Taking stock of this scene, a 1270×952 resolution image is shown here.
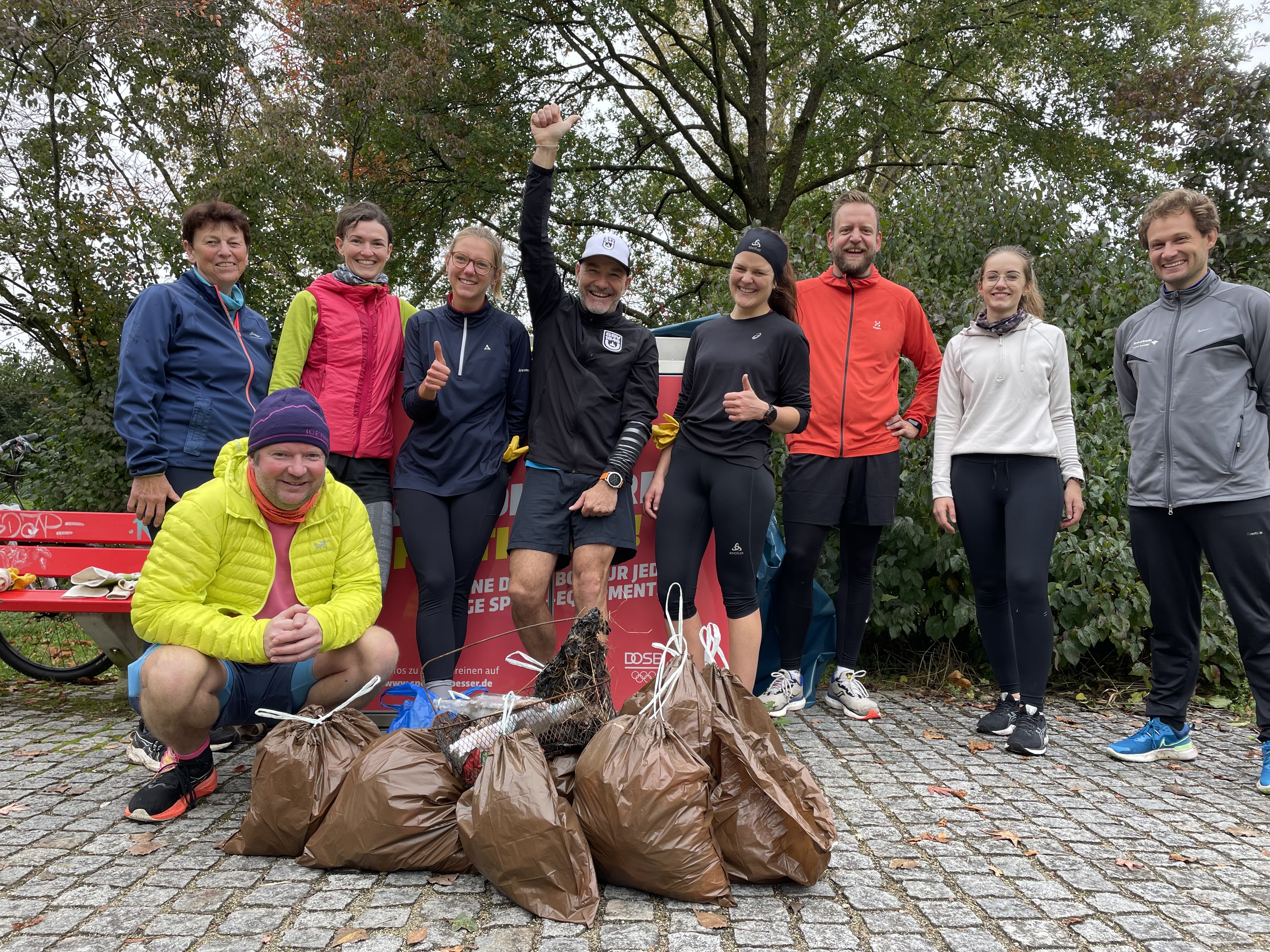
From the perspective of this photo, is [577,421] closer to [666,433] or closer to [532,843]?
[666,433]

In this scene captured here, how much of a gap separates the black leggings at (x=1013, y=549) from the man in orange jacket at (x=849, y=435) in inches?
16.7

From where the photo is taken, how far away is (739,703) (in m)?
3.00

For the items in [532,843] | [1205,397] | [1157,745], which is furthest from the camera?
[1157,745]

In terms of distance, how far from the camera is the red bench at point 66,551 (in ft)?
16.2

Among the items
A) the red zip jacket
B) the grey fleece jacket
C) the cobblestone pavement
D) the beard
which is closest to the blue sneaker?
the cobblestone pavement

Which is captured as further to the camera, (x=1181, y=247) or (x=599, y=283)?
(x=599, y=283)

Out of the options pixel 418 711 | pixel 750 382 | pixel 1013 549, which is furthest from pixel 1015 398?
pixel 418 711

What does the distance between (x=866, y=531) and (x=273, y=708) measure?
2957 millimetres

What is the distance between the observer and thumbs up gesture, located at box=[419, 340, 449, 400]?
3.87 metres

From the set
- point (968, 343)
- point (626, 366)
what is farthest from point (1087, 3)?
point (626, 366)

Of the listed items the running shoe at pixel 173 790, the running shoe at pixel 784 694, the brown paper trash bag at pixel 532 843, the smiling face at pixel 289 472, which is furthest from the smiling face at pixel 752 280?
the running shoe at pixel 173 790

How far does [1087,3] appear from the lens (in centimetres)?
1320

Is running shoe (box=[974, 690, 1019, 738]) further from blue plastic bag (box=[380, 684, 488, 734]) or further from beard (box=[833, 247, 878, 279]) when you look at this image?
blue plastic bag (box=[380, 684, 488, 734])

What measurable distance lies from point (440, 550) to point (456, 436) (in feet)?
1.69
